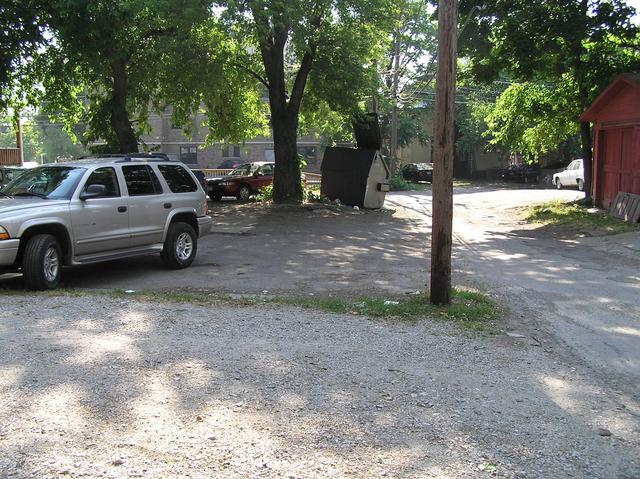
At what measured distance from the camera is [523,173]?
41.9 m

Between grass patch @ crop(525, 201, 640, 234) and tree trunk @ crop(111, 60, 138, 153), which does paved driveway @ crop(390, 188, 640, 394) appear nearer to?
grass patch @ crop(525, 201, 640, 234)

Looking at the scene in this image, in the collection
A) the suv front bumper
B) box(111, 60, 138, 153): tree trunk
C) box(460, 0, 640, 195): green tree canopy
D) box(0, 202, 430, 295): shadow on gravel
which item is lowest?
box(0, 202, 430, 295): shadow on gravel

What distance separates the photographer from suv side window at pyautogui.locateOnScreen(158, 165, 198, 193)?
10438 millimetres

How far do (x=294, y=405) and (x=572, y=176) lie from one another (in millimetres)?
32217

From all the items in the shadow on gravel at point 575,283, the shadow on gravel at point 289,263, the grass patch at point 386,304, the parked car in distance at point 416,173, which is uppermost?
the parked car in distance at point 416,173

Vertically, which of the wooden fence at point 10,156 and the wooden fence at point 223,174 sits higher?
the wooden fence at point 10,156

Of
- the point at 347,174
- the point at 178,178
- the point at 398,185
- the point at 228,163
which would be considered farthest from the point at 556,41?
the point at 228,163

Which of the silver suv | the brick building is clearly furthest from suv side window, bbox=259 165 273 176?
the brick building

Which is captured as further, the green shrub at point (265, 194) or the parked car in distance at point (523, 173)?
the parked car in distance at point (523, 173)

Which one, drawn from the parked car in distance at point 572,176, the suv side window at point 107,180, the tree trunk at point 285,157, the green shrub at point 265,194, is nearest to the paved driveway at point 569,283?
the suv side window at point 107,180

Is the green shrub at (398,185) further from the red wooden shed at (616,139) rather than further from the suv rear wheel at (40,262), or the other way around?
the suv rear wheel at (40,262)

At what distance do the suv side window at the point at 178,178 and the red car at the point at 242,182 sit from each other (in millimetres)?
16328

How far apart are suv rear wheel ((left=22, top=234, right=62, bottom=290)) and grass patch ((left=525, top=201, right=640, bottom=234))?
13368mm

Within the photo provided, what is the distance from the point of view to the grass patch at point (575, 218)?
16.3 m
